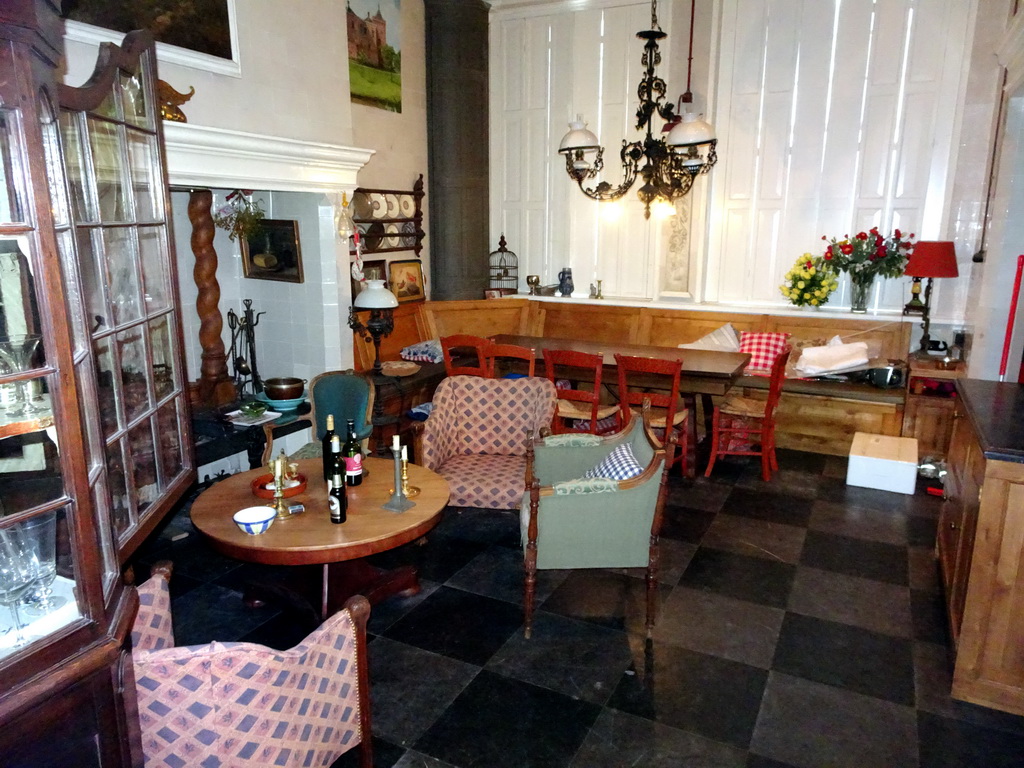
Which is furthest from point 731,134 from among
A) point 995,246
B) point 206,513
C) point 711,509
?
point 206,513

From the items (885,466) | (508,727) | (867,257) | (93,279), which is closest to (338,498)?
(508,727)

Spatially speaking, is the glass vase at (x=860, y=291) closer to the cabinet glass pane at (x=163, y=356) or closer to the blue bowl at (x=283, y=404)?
the blue bowl at (x=283, y=404)

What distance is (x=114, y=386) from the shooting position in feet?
7.89

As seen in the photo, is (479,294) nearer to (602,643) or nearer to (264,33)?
(264,33)

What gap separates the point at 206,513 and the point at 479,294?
15.6 ft

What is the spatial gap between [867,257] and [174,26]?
5549 mm

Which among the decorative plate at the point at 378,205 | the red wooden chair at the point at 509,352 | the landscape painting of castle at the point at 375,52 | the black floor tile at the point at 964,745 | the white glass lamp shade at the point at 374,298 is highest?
the landscape painting of castle at the point at 375,52

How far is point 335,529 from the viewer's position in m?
3.02

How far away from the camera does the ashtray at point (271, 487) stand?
332cm

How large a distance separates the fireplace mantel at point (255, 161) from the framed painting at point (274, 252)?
19.2 inches

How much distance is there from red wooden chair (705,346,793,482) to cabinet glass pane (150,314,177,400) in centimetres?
391

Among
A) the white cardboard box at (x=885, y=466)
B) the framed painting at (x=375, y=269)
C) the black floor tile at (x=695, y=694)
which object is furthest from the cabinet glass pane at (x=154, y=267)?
the white cardboard box at (x=885, y=466)

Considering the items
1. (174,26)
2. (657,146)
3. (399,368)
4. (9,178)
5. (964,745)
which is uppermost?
(174,26)

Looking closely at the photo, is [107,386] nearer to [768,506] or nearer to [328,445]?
[328,445]
